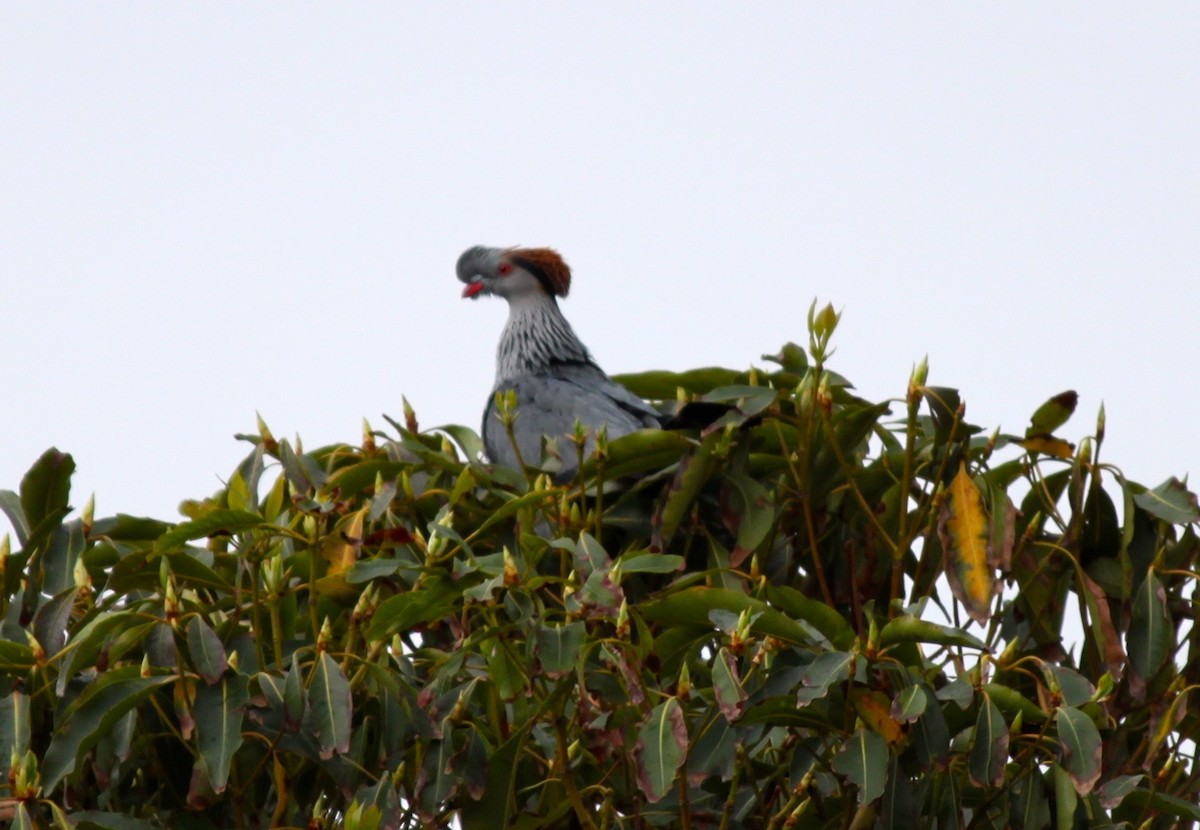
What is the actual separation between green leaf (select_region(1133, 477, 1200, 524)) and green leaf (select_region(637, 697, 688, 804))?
1.30 m

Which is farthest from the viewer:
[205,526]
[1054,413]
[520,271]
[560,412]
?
[520,271]

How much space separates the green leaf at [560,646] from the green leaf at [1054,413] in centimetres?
122

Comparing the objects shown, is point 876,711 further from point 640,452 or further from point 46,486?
point 46,486

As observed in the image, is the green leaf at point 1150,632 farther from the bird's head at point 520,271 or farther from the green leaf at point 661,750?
the bird's head at point 520,271

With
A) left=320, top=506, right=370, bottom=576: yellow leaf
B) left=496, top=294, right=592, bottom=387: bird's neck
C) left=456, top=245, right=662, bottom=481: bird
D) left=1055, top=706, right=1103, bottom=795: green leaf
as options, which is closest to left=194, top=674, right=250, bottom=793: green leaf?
left=320, top=506, right=370, bottom=576: yellow leaf

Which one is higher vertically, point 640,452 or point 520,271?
point 520,271

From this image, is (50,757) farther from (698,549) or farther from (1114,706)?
(1114,706)

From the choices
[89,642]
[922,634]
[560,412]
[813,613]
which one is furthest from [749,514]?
[560,412]

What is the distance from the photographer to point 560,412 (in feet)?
19.7

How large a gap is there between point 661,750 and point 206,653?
2.65 feet

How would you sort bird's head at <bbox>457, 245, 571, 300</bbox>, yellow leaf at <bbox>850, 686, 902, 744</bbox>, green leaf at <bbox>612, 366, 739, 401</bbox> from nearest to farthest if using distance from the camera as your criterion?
yellow leaf at <bbox>850, 686, 902, 744</bbox> → green leaf at <bbox>612, 366, 739, 401</bbox> → bird's head at <bbox>457, 245, 571, 300</bbox>

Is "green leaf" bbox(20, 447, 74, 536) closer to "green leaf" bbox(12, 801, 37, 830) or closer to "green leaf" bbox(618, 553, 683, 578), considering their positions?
"green leaf" bbox(12, 801, 37, 830)

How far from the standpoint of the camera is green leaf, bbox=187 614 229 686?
2.74 m

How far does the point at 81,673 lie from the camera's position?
2947 mm
